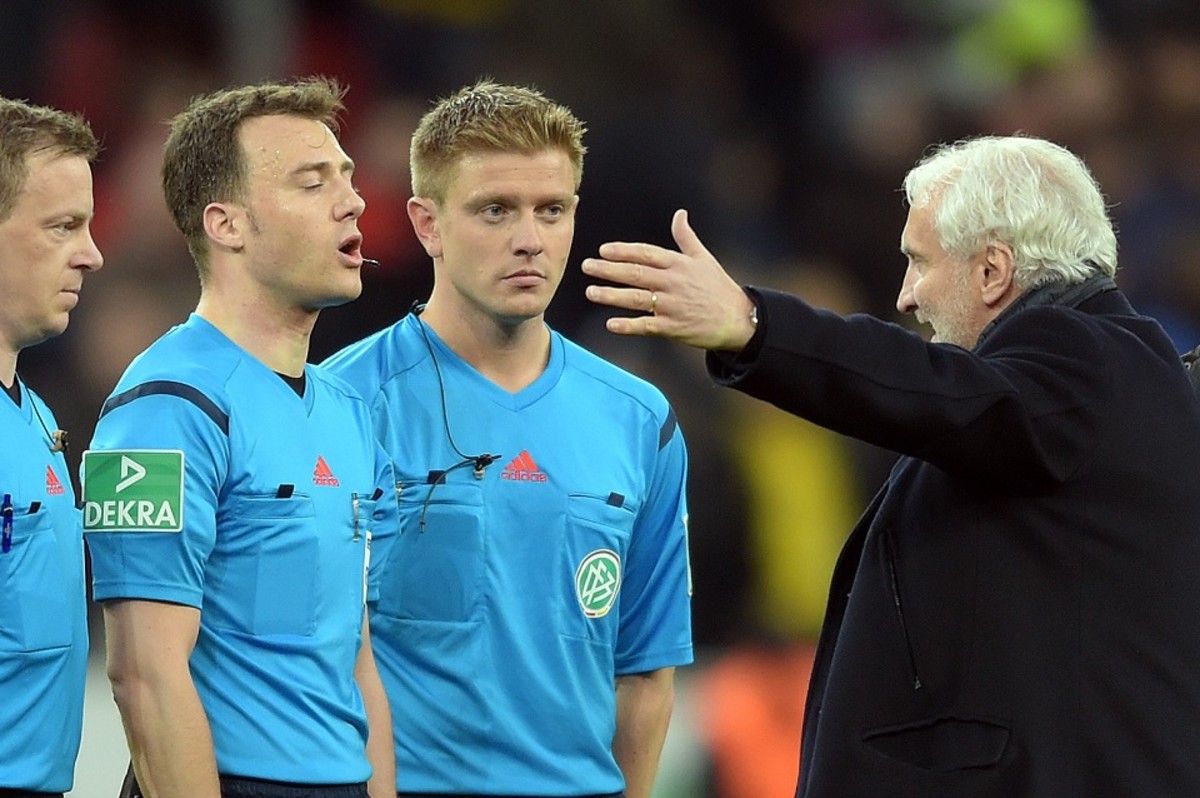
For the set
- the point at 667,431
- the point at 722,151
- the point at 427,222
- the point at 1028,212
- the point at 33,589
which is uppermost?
the point at 722,151

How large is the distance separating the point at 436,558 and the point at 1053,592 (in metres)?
1.10

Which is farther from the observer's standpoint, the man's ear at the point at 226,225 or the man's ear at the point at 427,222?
the man's ear at the point at 427,222

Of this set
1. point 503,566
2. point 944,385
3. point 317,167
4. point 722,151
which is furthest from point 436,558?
point 722,151

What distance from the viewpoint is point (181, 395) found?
293 centimetres

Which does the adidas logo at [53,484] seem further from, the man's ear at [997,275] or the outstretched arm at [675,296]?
the man's ear at [997,275]

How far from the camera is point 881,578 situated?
319 cm

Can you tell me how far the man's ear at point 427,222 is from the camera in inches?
→ 142

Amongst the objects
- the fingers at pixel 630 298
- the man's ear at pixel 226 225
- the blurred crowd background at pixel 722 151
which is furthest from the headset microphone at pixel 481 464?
the blurred crowd background at pixel 722 151

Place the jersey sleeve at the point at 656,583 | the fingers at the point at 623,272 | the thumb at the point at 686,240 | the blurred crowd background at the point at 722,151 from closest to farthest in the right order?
the fingers at the point at 623,272 → the thumb at the point at 686,240 → the jersey sleeve at the point at 656,583 → the blurred crowd background at the point at 722,151

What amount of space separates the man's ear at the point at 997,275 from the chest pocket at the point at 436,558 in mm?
983

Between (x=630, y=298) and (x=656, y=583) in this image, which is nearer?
(x=630, y=298)

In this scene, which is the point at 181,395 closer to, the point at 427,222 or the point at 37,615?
the point at 37,615

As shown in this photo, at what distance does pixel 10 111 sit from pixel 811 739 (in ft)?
5.72

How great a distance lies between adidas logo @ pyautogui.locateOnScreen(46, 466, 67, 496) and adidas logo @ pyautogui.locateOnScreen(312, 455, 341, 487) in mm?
413
